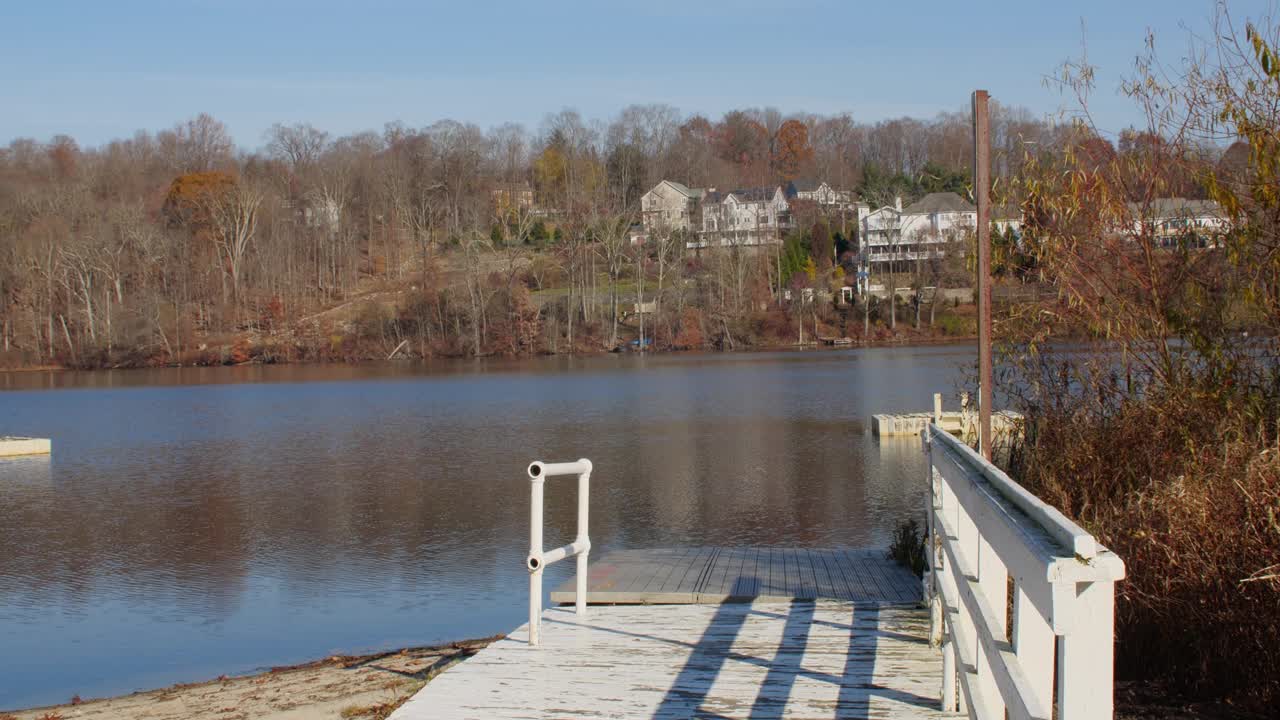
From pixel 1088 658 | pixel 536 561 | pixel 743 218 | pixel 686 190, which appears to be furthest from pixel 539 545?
pixel 686 190

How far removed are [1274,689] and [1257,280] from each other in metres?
3.13

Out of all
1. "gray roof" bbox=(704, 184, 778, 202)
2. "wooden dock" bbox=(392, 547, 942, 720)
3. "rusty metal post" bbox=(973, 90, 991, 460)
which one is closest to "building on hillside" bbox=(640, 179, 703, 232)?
"gray roof" bbox=(704, 184, 778, 202)

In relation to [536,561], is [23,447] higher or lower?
lower

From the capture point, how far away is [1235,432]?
7137 mm

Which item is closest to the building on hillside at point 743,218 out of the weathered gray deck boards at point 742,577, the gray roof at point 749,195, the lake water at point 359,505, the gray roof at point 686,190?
the gray roof at point 749,195

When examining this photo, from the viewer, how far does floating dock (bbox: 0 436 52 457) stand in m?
27.8

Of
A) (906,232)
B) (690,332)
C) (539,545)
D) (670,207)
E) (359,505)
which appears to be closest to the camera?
(539,545)

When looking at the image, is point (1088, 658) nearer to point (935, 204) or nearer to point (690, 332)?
point (690, 332)

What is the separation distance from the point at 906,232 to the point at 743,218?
44.1 feet

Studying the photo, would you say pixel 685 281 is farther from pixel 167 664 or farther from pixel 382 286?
pixel 167 664

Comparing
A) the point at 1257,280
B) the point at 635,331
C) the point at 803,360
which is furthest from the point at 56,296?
the point at 1257,280

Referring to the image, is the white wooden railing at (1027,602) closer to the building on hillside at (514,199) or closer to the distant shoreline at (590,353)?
the distant shoreline at (590,353)

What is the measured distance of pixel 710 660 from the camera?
18.9 feet

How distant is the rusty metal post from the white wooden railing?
175 inches
